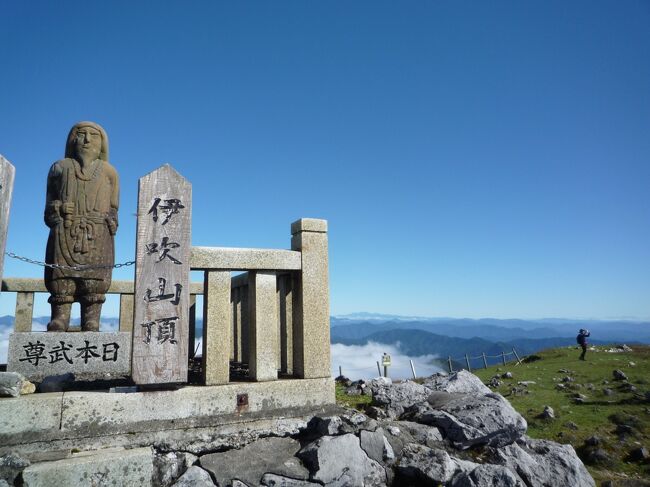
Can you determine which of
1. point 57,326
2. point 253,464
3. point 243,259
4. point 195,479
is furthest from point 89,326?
point 253,464

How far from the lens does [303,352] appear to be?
5.89m

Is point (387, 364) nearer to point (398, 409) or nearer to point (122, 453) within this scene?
point (398, 409)

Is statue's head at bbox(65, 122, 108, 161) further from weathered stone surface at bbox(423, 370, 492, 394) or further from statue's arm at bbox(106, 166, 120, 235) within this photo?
weathered stone surface at bbox(423, 370, 492, 394)

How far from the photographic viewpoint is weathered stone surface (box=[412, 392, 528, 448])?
5672mm

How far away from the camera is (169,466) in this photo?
4.62m

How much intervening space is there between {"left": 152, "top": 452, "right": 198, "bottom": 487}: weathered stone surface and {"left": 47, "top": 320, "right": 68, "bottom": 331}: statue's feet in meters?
3.91

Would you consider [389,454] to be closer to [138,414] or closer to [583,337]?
[138,414]

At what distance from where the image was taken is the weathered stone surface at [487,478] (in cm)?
464

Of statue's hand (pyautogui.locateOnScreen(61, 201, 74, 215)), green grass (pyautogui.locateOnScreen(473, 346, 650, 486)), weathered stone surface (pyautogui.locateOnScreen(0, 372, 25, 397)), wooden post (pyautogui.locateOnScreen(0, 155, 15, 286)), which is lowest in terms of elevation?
green grass (pyautogui.locateOnScreen(473, 346, 650, 486))

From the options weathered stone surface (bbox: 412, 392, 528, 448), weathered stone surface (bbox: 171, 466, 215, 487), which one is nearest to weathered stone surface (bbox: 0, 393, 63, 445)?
weathered stone surface (bbox: 171, 466, 215, 487)

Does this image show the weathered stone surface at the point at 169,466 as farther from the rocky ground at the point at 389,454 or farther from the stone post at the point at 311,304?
the stone post at the point at 311,304

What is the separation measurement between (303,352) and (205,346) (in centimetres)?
137

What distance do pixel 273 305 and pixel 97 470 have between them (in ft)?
8.78

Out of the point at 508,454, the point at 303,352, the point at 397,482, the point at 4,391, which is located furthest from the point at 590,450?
the point at 4,391
